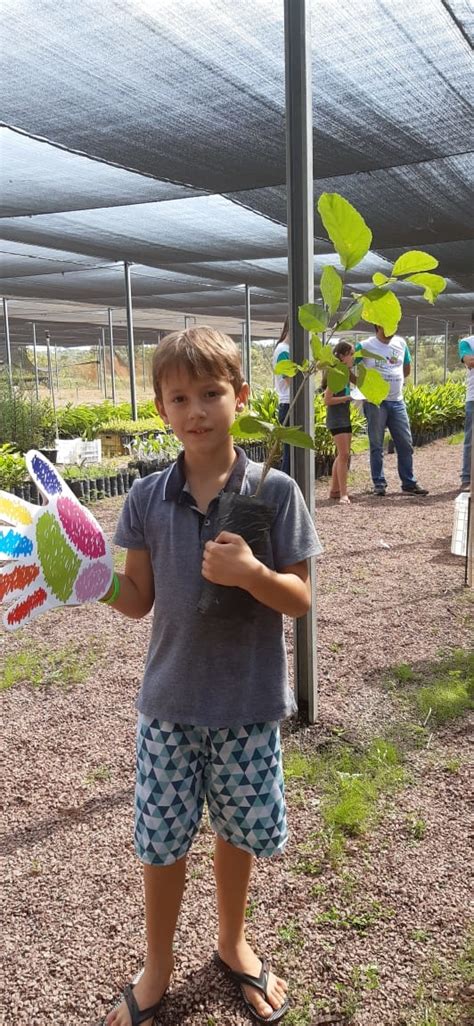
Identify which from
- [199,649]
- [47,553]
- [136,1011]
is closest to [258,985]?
[136,1011]

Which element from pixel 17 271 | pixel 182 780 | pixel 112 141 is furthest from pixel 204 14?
pixel 17 271

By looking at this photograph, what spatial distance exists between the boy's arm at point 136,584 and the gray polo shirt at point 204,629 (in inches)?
1.7

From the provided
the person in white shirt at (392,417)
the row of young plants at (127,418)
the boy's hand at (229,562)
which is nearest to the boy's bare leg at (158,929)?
the boy's hand at (229,562)

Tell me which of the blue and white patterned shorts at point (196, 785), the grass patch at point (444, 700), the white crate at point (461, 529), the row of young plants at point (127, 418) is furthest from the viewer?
the row of young plants at point (127, 418)

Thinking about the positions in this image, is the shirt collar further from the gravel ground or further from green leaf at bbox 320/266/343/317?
the gravel ground

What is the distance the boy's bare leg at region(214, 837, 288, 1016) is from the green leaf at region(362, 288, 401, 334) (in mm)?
944

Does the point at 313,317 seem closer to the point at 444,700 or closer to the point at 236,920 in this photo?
the point at 236,920

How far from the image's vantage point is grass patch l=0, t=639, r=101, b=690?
2955 millimetres

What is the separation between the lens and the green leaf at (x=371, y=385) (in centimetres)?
114

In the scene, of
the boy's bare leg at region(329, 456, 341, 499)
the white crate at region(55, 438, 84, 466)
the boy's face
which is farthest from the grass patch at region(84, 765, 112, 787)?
the white crate at region(55, 438, 84, 466)

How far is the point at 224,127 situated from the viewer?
3.92 metres

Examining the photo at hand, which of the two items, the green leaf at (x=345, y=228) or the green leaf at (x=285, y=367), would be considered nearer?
the green leaf at (x=345, y=228)

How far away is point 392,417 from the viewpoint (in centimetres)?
613

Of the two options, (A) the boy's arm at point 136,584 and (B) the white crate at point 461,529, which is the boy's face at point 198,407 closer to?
(A) the boy's arm at point 136,584
